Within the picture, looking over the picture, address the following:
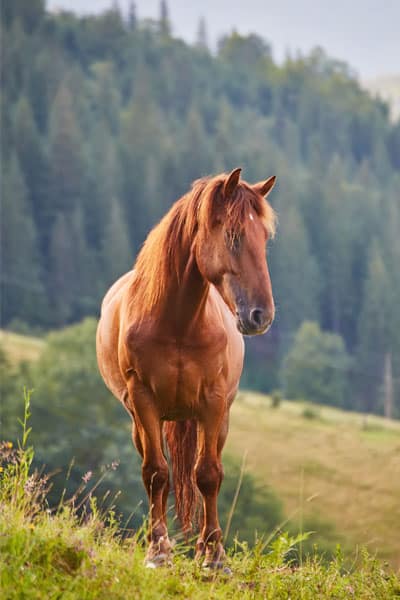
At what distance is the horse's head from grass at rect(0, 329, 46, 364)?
57.7 m

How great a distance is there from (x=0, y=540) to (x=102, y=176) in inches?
4731

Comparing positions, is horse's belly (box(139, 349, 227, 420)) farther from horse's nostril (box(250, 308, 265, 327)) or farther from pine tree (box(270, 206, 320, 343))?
pine tree (box(270, 206, 320, 343))

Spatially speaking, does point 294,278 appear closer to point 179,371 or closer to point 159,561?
point 179,371

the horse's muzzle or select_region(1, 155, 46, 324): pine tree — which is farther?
select_region(1, 155, 46, 324): pine tree

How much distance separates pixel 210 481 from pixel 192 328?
1157mm

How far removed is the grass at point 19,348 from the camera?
6597cm

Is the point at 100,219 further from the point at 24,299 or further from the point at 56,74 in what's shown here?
the point at 56,74

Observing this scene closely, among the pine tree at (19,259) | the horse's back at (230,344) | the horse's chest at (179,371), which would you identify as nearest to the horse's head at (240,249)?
the horse's chest at (179,371)

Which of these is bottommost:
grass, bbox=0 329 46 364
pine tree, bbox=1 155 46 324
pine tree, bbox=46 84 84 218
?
grass, bbox=0 329 46 364

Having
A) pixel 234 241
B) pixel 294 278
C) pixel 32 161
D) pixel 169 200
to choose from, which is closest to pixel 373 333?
pixel 294 278

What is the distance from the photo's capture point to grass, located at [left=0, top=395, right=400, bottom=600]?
17.5 ft

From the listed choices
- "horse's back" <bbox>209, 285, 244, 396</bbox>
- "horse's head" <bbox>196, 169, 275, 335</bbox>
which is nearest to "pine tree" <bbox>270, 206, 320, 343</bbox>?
"horse's back" <bbox>209, 285, 244, 396</bbox>

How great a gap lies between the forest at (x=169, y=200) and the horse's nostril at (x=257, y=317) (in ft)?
262

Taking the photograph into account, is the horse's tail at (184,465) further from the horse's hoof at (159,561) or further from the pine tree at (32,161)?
the pine tree at (32,161)
